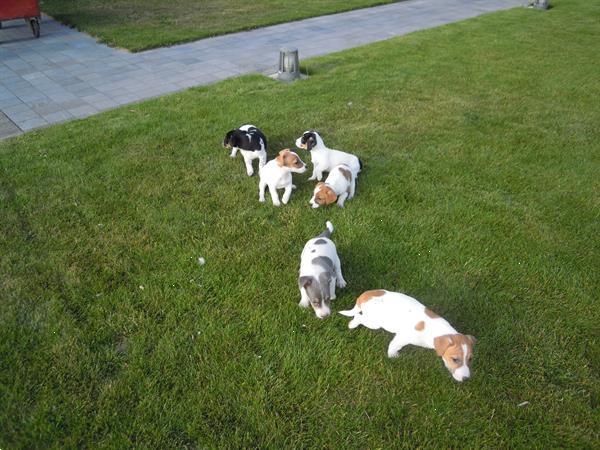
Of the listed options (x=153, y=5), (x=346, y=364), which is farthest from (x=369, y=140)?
(x=153, y=5)

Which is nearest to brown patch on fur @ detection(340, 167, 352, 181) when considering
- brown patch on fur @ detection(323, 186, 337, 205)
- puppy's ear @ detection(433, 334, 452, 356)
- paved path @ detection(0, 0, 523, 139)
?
brown patch on fur @ detection(323, 186, 337, 205)

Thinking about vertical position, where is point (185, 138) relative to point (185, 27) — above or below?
below

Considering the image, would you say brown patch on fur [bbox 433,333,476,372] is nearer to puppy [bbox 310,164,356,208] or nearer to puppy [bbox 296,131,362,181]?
puppy [bbox 310,164,356,208]

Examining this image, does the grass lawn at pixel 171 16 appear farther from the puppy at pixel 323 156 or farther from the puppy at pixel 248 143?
the puppy at pixel 323 156

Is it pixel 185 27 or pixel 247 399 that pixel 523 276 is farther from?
pixel 185 27

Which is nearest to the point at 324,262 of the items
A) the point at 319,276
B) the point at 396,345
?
the point at 319,276

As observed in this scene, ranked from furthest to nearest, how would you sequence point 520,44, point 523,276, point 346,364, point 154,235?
point 520,44, point 154,235, point 523,276, point 346,364

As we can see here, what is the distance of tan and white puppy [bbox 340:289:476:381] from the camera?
3008mm

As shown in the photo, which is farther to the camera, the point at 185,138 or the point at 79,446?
the point at 185,138

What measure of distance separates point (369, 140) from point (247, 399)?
4667 millimetres

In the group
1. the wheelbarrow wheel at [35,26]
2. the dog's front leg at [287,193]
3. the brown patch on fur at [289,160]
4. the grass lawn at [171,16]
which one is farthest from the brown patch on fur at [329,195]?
the wheelbarrow wheel at [35,26]

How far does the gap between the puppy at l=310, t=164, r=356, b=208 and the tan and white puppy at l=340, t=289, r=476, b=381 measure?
61.3 inches

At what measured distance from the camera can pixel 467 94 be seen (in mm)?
8648

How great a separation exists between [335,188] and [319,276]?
5.38ft
